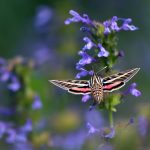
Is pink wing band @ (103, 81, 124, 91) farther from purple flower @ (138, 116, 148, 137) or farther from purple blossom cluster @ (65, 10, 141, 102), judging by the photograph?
purple flower @ (138, 116, 148, 137)

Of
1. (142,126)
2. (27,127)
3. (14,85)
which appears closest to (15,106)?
(14,85)

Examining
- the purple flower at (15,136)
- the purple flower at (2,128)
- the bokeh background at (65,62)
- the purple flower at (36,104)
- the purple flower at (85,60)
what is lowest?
the purple flower at (85,60)

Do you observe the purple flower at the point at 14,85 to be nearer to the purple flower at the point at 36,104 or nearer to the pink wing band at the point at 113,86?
the purple flower at the point at 36,104

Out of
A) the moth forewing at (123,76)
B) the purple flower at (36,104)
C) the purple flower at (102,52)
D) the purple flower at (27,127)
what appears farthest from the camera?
the purple flower at (36,104)

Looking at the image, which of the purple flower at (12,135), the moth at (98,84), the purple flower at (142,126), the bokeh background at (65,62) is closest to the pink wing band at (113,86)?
the moth at (98,84)

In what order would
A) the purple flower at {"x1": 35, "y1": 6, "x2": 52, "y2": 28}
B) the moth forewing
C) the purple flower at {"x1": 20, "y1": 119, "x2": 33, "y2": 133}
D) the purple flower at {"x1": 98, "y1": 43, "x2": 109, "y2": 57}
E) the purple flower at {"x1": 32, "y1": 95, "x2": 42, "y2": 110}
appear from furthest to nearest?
the purple flower at {"x1": 35, "y1": 6, "x2": 52, "y2": 28}, the purple flower at {"x1": 32, "y1": 95, "x2": 42, "y2": 110}, the purple flower at {"x1": 20, "y1": 119, "x2": 33, "y2": 133}, the purple flower at {"x1": 98, "y1": 43, "x2": 109, "y2": 57}, the moth forewing

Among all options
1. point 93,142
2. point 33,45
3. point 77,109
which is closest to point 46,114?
point 77,109

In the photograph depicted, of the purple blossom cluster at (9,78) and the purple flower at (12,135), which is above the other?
the purple blossom cluster at (9,78)

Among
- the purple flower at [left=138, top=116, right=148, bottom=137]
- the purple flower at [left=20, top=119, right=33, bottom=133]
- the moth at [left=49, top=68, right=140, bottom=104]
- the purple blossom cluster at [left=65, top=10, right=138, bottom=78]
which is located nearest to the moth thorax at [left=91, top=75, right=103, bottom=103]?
the moth at [left=49, top=68, right=140, bottom=104]

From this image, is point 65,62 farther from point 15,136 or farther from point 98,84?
point 98,84
